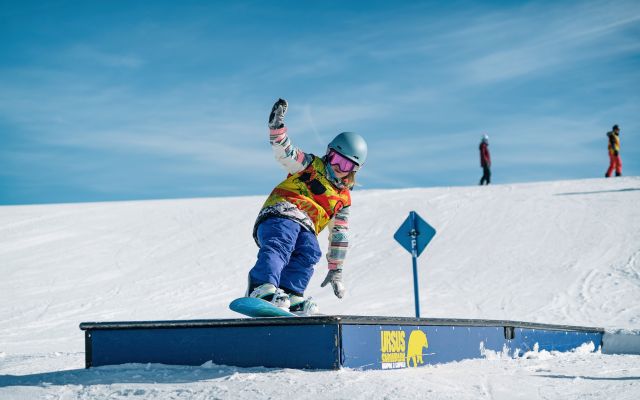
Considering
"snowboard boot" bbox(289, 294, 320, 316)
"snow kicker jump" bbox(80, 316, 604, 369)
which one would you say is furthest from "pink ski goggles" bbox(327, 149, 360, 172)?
"snow kicker jump" bbox(80, 316, 604, 369)

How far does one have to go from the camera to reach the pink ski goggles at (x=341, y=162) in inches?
209

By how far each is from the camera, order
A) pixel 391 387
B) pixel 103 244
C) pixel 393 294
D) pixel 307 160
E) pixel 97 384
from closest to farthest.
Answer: pixel 391 387, pixel 97 384, pixel 307 160, pixel 393 294, pixel 103 244

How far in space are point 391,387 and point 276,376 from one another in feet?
2.09

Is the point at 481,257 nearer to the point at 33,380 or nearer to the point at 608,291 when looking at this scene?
the point at 608,291

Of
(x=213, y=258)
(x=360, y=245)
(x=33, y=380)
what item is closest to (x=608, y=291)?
(x=360, y=245)

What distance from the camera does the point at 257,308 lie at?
451cm

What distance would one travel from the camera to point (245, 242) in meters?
17.2

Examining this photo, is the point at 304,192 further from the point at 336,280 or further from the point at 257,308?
the point at 257,308

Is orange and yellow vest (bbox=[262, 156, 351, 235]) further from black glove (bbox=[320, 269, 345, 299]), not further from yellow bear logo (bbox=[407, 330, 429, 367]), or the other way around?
yellow bear logo (bbox=[407, 330, 429, 367])

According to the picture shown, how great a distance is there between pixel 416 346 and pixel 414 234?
542 centimetres

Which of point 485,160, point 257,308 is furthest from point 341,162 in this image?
point 485,160

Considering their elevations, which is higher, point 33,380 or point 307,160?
point 307,160

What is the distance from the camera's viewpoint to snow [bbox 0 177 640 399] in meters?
4.09

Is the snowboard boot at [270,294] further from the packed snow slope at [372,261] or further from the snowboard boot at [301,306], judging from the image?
the packed snow slope at [372,261]
